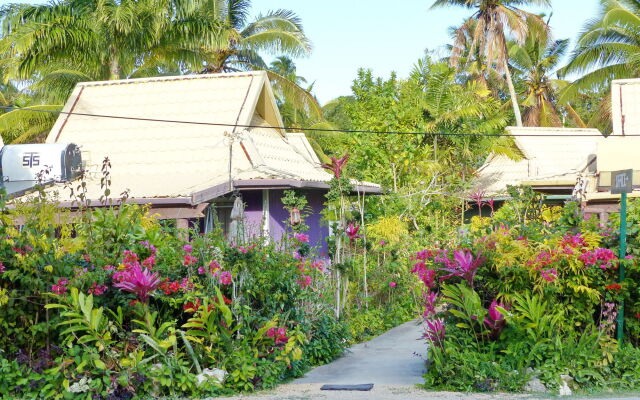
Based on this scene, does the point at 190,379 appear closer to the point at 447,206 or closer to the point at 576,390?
the point at 576,390

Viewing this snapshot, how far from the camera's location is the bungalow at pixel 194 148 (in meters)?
15.3

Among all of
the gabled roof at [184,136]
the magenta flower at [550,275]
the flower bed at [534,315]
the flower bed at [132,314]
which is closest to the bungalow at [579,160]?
the flower bed at [534,315]

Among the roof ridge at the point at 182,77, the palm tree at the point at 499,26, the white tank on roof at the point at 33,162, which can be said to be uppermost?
the palm tree at the point at 499,26

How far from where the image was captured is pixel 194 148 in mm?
17156

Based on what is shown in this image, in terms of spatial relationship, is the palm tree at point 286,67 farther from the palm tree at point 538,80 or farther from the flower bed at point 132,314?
the flower bed at point 132,314

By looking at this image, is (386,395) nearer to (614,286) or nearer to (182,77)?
(614,286)

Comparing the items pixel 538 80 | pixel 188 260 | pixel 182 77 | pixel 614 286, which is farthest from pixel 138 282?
pixel 538 80

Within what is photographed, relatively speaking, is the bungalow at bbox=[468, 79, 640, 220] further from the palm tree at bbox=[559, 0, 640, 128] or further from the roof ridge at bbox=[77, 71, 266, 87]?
the roof ridge at bbox=[77, 71, 266, 87]

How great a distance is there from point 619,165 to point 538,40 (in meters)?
22.3

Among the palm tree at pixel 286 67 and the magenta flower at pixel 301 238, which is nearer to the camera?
the magenta flower at pixel 301 238

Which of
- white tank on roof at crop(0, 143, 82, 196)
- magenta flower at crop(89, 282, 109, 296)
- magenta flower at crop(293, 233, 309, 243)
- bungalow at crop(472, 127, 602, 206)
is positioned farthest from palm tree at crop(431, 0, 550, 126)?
magenta flower at crop(89, 282, 109, 296)

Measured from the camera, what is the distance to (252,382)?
8.41 m

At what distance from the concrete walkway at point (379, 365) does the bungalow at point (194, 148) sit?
156 inches

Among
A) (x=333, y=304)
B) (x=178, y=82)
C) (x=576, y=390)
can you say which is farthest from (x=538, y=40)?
(x=576, y=390)
